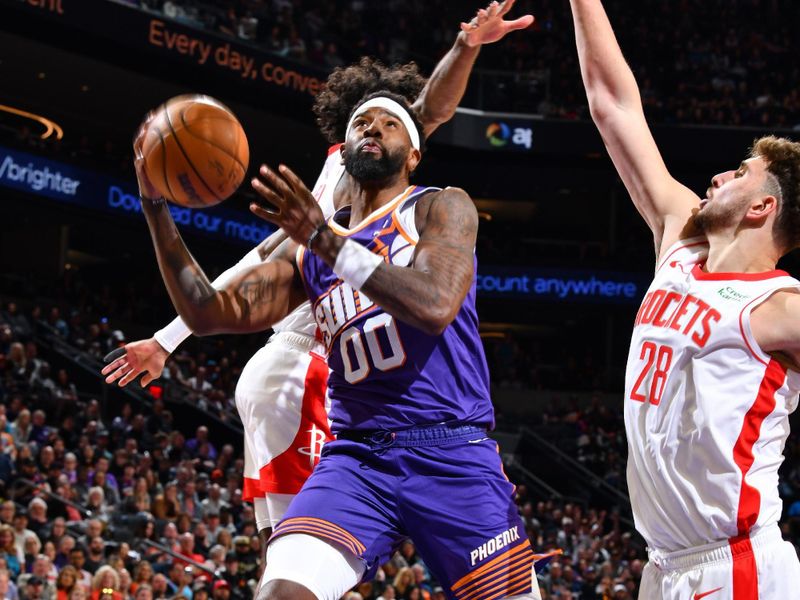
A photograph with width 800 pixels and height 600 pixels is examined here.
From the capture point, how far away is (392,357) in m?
3.61

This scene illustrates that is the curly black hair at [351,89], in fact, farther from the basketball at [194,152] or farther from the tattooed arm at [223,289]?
the basketball at [194,152]

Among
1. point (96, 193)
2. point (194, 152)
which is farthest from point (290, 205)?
point (96, 193)

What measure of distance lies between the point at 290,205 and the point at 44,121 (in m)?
21.6

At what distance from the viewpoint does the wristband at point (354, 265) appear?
3.26 metres

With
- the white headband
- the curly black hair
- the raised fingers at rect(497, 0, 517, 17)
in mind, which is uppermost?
the raised fingers at rect(497, 0, 517, 17)

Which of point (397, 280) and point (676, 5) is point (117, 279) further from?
point (397, 280)

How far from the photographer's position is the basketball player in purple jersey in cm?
332

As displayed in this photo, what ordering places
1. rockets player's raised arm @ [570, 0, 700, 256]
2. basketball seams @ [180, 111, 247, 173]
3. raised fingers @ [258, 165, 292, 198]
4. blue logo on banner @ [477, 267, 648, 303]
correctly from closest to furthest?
raised fingers @ [258, 165, 292, 198], basketball seams @ [180, 111, 247, 173], rockets player's raised arm @ [570, 0, 700, 256], blue logo on banner @ [477, 267, 648, 303]

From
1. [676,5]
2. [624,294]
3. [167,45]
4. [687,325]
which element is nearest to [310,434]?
[687,325]

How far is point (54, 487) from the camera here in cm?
1111

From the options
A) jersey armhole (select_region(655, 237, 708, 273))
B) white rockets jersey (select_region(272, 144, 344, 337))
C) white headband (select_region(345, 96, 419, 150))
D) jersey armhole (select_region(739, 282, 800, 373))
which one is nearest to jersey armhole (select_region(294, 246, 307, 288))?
white headband (select_region(345, 96, 419, 150))

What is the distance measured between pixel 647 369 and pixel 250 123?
21029mm

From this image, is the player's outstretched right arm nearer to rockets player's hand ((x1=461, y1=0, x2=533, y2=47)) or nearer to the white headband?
the white headband

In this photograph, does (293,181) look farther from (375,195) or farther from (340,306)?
(375,195)
